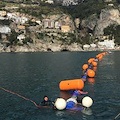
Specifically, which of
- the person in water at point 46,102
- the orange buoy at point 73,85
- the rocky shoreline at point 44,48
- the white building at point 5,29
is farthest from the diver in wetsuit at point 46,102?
the white building at point 5,29

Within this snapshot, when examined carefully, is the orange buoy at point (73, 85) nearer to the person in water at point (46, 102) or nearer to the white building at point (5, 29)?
the person in water at point (46, 102)

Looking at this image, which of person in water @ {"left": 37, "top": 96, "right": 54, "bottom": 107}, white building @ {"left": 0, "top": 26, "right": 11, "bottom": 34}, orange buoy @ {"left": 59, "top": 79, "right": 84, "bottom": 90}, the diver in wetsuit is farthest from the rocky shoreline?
the diver in wetsuit

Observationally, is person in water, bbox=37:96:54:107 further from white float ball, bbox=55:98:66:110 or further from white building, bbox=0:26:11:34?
white building, bbox=0:26:11:34

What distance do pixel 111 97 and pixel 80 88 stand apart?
4.10 meters

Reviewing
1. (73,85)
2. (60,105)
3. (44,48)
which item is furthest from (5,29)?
(60,105)

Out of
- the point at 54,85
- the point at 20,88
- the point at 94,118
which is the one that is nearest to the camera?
the point at 94,118

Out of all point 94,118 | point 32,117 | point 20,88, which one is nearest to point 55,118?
point 32,117

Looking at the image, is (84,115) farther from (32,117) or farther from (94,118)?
(32,117)

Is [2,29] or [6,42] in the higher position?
[2,29]

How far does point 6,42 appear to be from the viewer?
17775cm

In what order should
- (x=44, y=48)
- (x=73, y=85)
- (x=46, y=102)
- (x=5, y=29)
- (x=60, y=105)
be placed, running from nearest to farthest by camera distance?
1. (x=60, y=105)
2. (x=46, y=102)
3. (x=73, y=85)
4. (x=44, y=48)
5. (x=5, y=29)

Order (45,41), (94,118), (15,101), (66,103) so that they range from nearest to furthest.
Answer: (94,118) < (66,103) < (15,101) < (45,41)

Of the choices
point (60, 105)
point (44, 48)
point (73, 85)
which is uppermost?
point (73, 85)

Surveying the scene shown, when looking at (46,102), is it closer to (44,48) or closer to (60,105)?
(60,105)
